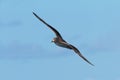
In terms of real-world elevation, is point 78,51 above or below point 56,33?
below

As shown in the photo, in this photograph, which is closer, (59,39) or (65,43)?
(65,43)

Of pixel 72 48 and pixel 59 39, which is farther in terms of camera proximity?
pixel 59 39

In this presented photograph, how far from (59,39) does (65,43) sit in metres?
1.86

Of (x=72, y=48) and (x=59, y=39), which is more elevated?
(x=59, y=39)

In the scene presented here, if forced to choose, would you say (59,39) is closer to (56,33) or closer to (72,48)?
(56,33)

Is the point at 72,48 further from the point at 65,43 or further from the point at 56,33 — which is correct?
the point at 56,33

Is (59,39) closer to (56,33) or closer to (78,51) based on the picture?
(56,33)

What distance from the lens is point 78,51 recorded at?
58.5 feet

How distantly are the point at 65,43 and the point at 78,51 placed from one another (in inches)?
55.1

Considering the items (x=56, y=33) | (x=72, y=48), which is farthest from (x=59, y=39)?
(x=72, y=48)

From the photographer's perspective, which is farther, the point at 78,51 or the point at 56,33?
the point at 56,33

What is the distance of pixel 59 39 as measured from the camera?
19281mm

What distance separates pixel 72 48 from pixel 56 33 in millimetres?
3442

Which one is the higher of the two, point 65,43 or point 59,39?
point 59,39
